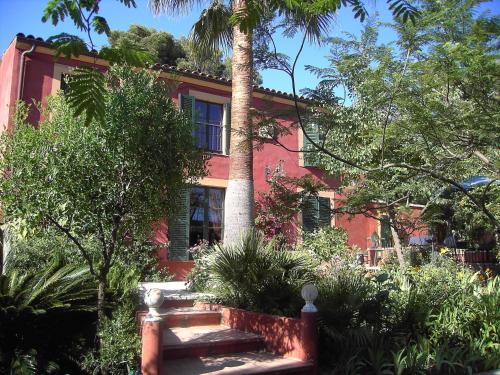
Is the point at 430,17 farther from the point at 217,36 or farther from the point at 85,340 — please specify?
the point at 217,36

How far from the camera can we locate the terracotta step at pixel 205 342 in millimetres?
6203

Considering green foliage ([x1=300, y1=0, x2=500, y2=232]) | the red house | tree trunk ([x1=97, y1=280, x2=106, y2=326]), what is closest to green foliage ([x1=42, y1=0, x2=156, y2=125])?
green foliage ([x1=300, y1=0, x2=500, y2=232])

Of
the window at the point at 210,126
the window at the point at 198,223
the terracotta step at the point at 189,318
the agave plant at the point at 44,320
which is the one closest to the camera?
the agave plant at the point at 44,320

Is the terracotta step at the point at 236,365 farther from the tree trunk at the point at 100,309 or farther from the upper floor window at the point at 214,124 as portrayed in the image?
the upper floor window at the point at 214,124

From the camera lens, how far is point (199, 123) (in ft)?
43.1

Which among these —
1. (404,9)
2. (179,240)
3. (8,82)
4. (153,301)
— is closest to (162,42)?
(8,82)

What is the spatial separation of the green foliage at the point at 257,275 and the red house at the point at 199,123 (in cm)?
288

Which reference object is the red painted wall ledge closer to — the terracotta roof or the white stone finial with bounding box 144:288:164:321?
the white stone finial with bounding box 144:288:164:321

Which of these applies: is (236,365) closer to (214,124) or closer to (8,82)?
(214,124)

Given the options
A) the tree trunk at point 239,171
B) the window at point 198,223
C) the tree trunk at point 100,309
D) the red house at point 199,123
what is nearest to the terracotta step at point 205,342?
the tree trunk at point 100,309

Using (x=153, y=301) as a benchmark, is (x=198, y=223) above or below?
above

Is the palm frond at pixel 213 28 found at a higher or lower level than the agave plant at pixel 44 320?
higher

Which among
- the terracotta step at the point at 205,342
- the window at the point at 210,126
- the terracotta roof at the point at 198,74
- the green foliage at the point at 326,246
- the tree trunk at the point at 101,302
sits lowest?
the terracotta step at the point at 205,342

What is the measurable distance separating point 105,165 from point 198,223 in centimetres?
830
